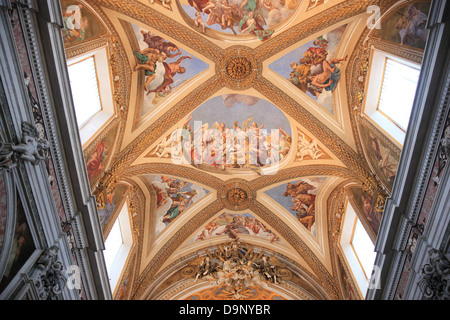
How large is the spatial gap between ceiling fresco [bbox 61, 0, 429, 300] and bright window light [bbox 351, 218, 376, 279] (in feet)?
2.15

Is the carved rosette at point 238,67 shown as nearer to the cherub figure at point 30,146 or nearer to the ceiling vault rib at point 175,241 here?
the ceiling vault rib at point 175,241

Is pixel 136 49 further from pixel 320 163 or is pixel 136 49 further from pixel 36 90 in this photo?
pixel 320 163

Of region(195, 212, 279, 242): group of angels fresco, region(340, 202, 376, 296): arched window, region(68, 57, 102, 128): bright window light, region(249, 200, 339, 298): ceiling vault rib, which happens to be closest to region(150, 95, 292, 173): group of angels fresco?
region(249, 200, 339, 298): ceiling vault rib

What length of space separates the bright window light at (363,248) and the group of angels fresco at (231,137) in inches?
145

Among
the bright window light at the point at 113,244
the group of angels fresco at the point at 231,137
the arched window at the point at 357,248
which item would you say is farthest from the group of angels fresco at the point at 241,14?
the bright window light at the point at 113,244

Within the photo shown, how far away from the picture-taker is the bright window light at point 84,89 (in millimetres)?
9566

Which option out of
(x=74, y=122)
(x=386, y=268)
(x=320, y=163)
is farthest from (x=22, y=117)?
(x=320, y=163)

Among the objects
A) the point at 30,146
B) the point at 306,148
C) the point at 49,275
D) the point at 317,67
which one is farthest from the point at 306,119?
the point at 49,275

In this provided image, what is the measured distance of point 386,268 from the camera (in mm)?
8672

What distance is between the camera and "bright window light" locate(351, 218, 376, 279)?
11.2 metres

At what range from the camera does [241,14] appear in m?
10.9

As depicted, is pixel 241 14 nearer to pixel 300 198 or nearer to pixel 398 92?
pixel 398 92

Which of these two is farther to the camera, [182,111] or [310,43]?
[182,111]

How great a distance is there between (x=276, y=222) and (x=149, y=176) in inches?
215
